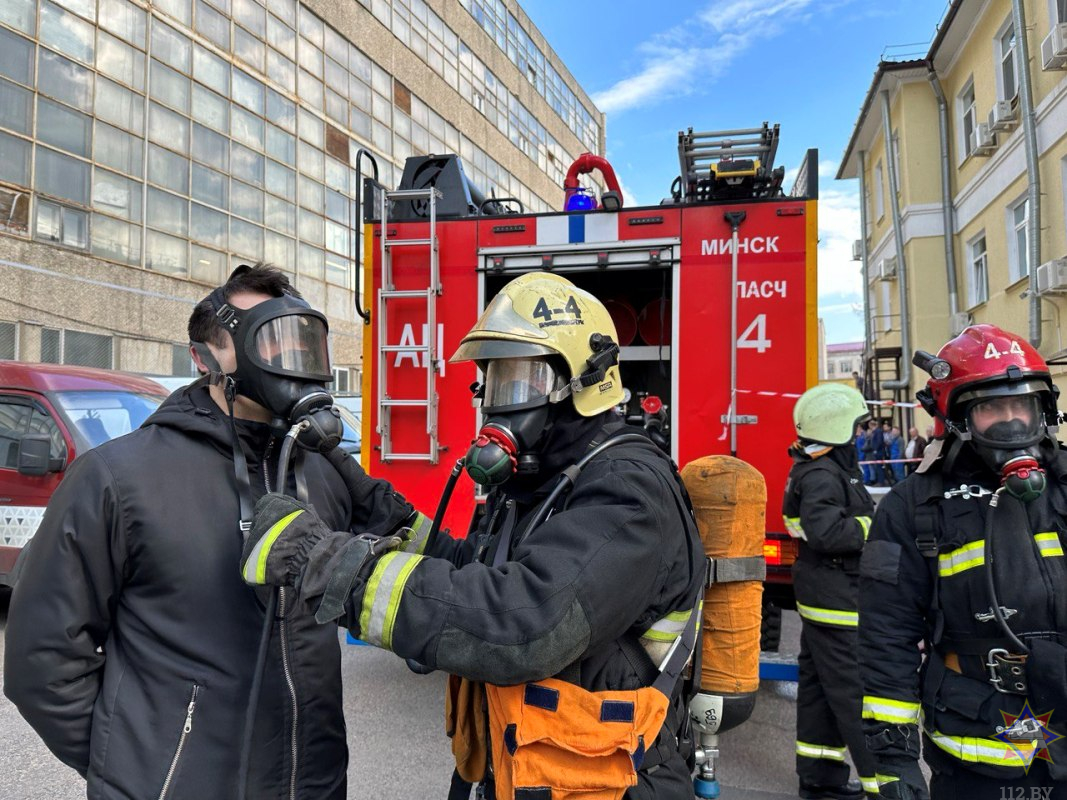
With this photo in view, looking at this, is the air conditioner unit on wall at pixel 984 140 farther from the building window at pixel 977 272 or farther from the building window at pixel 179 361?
the building window at pixel 179 361

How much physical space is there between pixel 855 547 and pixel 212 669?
2759 millimetres

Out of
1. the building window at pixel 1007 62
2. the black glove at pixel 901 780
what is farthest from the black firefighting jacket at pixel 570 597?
the building window at pixel 1007 62

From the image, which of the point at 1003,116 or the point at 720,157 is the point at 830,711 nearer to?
the point at 720,157

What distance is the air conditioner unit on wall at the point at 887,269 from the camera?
17714 millimetres

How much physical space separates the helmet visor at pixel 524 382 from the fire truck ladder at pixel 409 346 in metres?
2.55

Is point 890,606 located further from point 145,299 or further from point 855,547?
point 145,299

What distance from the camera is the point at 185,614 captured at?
1608mm

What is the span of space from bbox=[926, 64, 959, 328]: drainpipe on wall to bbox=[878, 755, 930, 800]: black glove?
52.2 ft

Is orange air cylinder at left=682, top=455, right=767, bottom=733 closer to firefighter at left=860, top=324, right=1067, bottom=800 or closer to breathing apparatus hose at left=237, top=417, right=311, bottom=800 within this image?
firefighter at left=860, top=324, right=1067, bottom=800

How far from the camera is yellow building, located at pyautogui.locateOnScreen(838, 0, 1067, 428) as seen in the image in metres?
11.4

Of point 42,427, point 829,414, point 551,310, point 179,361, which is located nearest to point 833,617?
point 829,414

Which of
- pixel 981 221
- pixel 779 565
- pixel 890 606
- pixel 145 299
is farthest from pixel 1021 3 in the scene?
pixel 145 299

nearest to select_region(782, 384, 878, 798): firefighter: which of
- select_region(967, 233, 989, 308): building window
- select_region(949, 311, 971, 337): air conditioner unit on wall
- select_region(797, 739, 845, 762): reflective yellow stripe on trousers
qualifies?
select_region(797, 739, 845, 762): reflective yellow stripe on trousers

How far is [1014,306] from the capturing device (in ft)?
42.1
